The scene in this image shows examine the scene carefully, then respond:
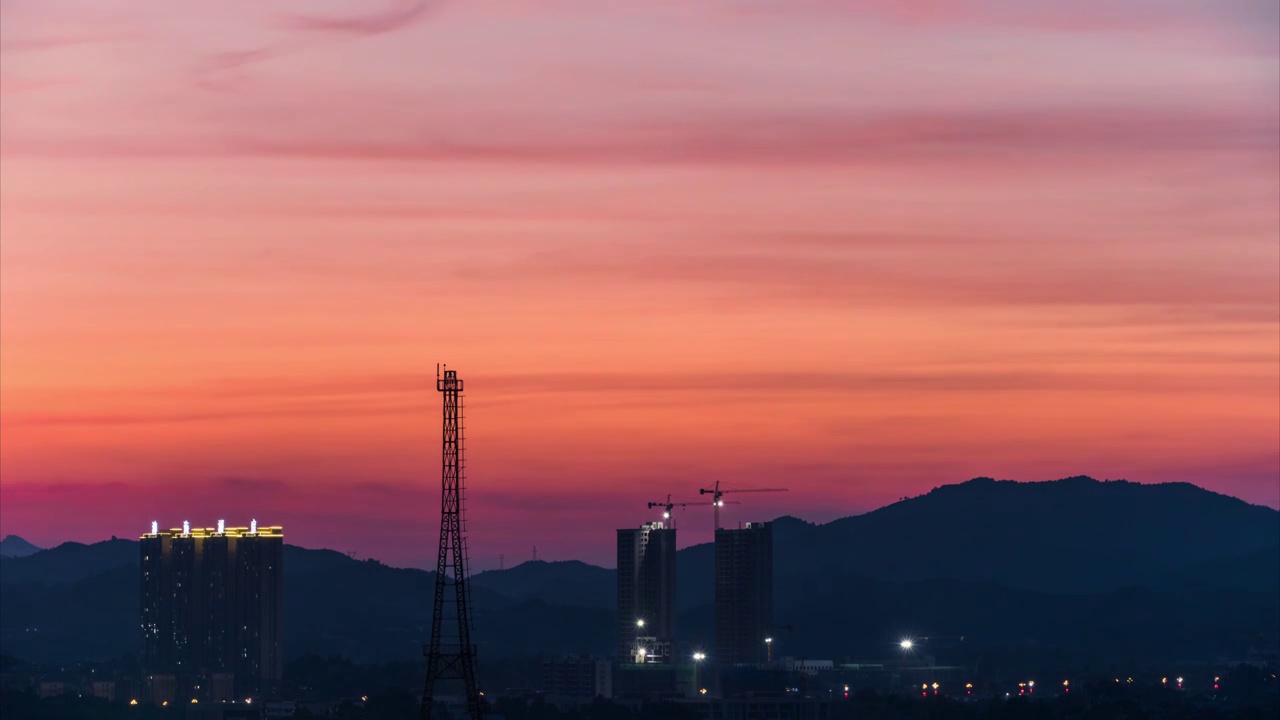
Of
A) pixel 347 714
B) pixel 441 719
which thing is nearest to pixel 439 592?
pixel 441 719

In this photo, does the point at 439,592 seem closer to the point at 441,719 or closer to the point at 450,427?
the point at 450,427

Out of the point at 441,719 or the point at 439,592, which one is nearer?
the point at 439,592

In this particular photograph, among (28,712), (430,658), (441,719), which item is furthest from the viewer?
(28,712)

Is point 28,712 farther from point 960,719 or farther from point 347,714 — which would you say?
point 960,719

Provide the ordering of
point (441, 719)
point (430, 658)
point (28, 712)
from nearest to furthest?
1. point (430, 658)
2. point (441, 719)
3. point (28, 712)

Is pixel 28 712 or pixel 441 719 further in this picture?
pixel 28 712

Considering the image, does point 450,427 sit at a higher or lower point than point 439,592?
higher

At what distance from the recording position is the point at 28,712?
19800 cm

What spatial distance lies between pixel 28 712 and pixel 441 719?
125 feet

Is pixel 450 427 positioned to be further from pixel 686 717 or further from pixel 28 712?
pixel 28 712

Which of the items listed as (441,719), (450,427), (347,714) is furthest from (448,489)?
(347,714)

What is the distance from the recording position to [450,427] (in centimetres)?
6944

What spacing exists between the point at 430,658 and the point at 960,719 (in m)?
137

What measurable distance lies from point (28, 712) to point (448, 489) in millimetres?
138303
